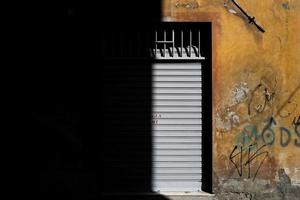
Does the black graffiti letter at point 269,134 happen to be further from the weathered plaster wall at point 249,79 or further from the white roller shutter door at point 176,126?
the white roller shutter door at point 176,126

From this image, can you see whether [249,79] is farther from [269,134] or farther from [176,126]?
[176,126]

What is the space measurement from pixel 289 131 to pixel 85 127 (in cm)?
Result: 300

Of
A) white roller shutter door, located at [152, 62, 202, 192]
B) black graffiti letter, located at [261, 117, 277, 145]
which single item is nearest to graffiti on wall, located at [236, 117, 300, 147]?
black graffiti letter, located at [261, 117, 277, 145]

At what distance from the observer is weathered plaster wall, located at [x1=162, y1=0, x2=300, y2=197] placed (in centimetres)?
847

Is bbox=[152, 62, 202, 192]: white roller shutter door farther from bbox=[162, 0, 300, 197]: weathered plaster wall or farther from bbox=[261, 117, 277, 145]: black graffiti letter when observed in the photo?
bbox=[261, 117, 277, 145]: black graffiti letter

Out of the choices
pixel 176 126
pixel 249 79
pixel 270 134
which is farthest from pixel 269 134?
pixel 176 126

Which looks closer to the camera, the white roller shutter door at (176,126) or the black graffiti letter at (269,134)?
the black graffiti letter at (269,134)

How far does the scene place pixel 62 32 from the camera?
27.8 ft

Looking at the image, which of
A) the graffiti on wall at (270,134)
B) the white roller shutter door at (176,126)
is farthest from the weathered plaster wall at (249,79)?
the white roller shutter door at (176,126)

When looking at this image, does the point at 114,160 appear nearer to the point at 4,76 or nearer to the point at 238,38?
the point at 4,76

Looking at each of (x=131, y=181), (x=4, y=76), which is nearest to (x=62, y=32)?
(x=4, y=76)

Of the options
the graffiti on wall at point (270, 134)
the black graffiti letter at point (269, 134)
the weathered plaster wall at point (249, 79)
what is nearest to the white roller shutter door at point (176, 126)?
the weathered plaster wall at point (249, 79)

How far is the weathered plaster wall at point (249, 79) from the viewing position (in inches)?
333

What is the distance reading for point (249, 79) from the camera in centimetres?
851
